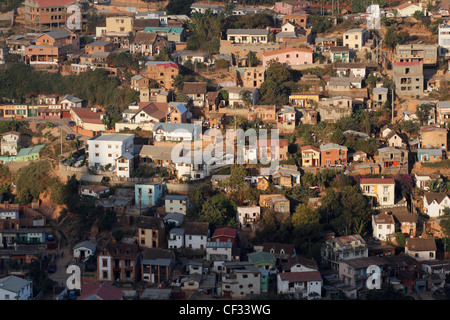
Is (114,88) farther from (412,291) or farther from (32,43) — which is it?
(412,291)

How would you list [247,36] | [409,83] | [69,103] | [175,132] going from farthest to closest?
[247,36] < [69,103] < [409,83] < [175,132]

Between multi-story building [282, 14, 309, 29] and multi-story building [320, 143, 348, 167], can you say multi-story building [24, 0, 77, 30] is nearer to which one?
multi-story building [282, 14, 309, 29]

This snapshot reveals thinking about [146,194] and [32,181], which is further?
[32,181]

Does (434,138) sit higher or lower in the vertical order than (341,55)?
lower

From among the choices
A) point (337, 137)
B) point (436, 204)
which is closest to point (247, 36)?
point (337, 137)

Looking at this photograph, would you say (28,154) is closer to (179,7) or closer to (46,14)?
(46,14)

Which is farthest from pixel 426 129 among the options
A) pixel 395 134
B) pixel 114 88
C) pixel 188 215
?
pixel 114 88
